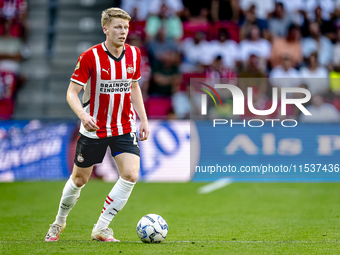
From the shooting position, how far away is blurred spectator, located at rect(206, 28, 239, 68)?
13.1 m

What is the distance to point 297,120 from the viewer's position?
34.9ft

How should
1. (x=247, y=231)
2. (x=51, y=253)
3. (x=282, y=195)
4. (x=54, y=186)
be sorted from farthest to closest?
1. (x=54, y=186)
2. (x=282, y=195)
3. (x=247, y=231)
4. (x=51, y=253)

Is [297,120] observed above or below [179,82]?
below

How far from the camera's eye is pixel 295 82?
11.2m

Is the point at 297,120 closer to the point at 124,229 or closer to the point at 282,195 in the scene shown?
the point at 282,195

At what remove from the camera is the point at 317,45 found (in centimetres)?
1367

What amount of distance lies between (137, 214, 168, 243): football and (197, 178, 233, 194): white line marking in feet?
16.3

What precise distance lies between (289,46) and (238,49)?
1.35 m

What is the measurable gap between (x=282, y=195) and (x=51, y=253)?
584 centimetres

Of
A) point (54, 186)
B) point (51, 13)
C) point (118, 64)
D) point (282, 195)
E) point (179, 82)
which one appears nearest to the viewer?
point (118, 64)

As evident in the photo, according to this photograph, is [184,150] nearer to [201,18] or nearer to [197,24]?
[197,24]

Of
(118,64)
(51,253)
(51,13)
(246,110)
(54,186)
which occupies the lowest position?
(54,186)

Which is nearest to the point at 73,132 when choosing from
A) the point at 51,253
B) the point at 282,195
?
the point at 282,195

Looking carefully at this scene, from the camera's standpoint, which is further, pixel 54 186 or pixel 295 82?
pixel 295 82
